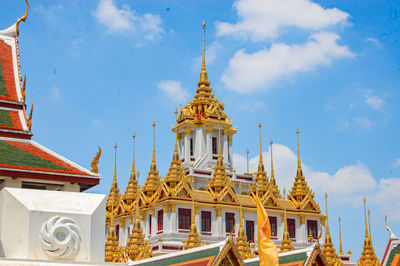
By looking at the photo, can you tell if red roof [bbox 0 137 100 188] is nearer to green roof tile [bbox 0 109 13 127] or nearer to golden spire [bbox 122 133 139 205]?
green roof tile [bbox 0 109 13 127]

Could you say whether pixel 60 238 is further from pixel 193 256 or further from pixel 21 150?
pixel 193 256

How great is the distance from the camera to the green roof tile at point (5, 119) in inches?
838

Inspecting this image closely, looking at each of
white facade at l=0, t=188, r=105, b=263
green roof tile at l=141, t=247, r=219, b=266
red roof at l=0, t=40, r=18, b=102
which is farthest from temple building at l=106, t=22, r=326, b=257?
white facade at l=0, t=188, r=105, b=263

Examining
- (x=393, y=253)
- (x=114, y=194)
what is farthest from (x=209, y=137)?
(x=393, y=253)

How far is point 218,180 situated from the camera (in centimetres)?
5112

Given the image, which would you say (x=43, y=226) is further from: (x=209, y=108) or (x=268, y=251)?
(x=209, y=108)

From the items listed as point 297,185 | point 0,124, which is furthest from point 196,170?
point 0,124

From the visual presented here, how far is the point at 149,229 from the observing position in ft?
167

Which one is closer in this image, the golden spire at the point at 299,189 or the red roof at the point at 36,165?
the red roof at the point at 36,165

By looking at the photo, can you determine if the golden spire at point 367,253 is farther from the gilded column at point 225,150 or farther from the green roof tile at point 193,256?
the green roof tile at point 193,256

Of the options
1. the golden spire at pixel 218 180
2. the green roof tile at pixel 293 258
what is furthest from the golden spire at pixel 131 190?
the green roof tile at pixel 293 258

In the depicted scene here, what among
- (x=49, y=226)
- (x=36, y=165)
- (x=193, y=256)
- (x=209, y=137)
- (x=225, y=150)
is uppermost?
(x=209, y=137)

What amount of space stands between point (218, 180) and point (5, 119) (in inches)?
1205

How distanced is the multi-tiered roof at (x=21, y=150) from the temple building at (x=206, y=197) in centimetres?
2407
